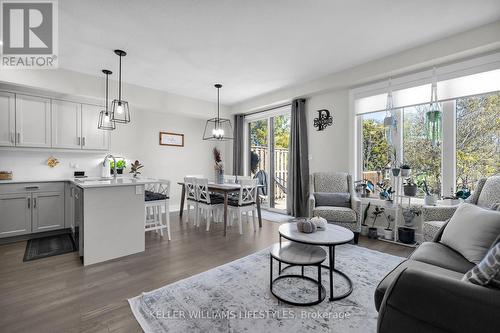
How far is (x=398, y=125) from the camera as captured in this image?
3.82 m

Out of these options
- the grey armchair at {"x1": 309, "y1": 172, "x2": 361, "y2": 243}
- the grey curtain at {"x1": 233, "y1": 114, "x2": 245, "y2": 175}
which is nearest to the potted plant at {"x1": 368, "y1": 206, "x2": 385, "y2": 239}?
the grey armchair at {"x1": 309, "y1": 172, "x2": 361, "y2": 243}

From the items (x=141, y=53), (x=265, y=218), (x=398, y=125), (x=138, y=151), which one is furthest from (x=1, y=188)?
(x=398, y=125)

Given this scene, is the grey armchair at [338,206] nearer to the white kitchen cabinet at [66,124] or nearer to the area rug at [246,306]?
the area rug at [246,306]

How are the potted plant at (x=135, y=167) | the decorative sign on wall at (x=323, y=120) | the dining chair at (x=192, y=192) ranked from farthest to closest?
the potted plant at (x=135, y=167) < the decorative sign on wall at (x=323, y=120) < the dining chair at (x=192, y=192)

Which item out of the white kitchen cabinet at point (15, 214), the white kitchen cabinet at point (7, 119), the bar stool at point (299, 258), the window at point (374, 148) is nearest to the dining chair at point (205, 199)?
the bar stool at point (299, 258)

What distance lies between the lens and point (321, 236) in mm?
2145

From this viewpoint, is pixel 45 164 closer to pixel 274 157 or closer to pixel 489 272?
pixel 274 157

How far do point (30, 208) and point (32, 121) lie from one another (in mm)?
1369

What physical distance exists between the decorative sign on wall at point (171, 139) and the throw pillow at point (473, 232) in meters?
5.30

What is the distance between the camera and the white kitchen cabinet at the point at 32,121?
3645 millimetres

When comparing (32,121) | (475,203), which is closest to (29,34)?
(32,121)

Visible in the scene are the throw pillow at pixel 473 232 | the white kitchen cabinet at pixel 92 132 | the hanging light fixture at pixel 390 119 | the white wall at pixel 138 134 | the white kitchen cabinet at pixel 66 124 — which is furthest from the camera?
the white kitchen cabinet at pixel 92 132

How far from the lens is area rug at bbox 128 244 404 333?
66.4 inches

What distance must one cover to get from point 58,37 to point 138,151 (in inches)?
102
